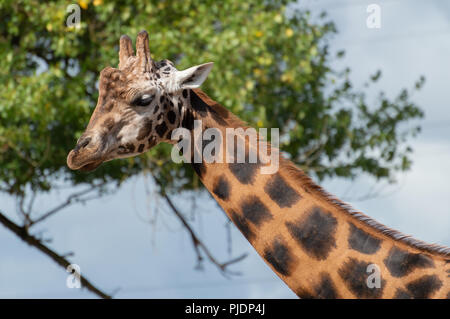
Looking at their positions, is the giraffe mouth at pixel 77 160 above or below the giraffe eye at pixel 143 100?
below

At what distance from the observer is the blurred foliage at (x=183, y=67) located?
9.34m

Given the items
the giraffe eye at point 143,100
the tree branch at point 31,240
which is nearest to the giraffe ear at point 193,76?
the giraffe eye at point 143,100

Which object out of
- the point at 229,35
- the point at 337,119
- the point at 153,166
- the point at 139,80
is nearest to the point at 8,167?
the point at 153,166

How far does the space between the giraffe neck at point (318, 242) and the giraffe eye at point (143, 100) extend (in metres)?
0.53

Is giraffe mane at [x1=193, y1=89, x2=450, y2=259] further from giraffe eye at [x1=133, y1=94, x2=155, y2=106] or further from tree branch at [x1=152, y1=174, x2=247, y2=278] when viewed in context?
tree branch at [x1=152, y1=174, x2=247, y2=278]

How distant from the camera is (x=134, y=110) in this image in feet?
13.0

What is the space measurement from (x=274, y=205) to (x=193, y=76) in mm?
983

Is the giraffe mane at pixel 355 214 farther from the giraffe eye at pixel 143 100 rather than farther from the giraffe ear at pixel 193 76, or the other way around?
the giraffe eye at pixel 143 100

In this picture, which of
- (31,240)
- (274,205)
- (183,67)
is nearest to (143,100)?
(274,205)

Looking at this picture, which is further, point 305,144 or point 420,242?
point 305,144

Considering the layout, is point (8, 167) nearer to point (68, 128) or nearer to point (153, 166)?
point (68, 128)

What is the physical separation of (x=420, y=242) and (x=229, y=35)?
5968 mm
